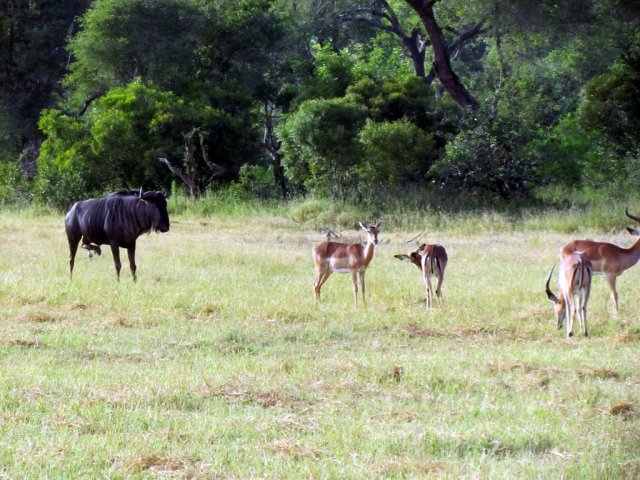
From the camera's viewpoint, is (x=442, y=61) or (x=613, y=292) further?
(x=442, y=61)

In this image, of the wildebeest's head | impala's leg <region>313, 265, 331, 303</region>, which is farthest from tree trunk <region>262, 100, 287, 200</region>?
impala's leg <region>313, 265, 331, 303</region>

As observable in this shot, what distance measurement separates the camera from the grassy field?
19.0 ft

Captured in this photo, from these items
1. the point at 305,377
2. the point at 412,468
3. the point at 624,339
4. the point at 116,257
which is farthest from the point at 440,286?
the point at 412,468

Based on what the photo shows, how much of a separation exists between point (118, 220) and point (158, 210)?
57 centimetres

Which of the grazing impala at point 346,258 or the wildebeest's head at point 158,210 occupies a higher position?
the wildebeest's head at point 158,210

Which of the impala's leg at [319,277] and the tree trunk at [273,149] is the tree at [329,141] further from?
the impala's leg at [319,277]

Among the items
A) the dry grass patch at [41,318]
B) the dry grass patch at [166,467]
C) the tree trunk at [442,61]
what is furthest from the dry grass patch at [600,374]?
the tree trunk at [442,61]

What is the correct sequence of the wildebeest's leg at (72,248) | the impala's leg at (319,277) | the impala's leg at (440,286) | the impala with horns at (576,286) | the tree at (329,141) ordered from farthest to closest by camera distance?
the tree at (329,141)
the wildebeest's leg at (72,248)
the impala's leg at (319,277)
the impala's leg at (440,286)
the impala with horns at (576,286)

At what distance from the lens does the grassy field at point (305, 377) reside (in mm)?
5781

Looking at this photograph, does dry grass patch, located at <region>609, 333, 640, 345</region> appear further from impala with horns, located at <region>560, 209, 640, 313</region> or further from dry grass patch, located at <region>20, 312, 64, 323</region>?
dry grass patch, located at <region>20, 312, 64, 323</region>

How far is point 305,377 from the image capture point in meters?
7.83

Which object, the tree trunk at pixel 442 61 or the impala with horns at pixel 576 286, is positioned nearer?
the impala with horns at pixel 576 286

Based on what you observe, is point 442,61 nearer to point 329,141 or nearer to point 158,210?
point 329,141

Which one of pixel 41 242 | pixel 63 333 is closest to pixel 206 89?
pixel 41 242
